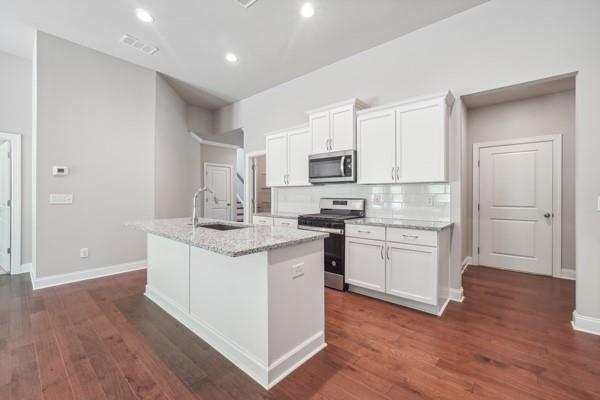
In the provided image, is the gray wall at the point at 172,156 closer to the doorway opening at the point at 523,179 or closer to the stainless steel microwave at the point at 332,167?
the stainless steel microwave at the point at 332,167

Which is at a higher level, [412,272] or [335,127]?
[335,127]

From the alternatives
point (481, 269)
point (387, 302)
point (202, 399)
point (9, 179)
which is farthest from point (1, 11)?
point (481, 269)

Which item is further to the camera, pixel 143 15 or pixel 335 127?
pixel 335 127

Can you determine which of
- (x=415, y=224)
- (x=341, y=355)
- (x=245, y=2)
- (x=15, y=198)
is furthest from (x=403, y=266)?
(x=15, y=198)

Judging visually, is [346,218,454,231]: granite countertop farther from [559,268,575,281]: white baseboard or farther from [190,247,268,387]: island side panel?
[559,268,575,281]: white baseboard

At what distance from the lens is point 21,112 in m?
4.00

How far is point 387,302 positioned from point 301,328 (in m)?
1.44

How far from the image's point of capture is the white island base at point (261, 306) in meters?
1.72

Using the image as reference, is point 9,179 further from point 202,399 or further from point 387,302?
point 387,302

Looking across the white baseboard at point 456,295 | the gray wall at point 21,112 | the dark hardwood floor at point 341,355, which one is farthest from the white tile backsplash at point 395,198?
the gray wall at point 21,112

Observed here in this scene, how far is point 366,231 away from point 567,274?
315 centimetres

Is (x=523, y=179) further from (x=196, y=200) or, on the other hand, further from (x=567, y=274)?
(x=196, y=200)

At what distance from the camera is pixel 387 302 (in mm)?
2975

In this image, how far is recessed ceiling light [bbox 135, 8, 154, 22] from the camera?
2850mm
